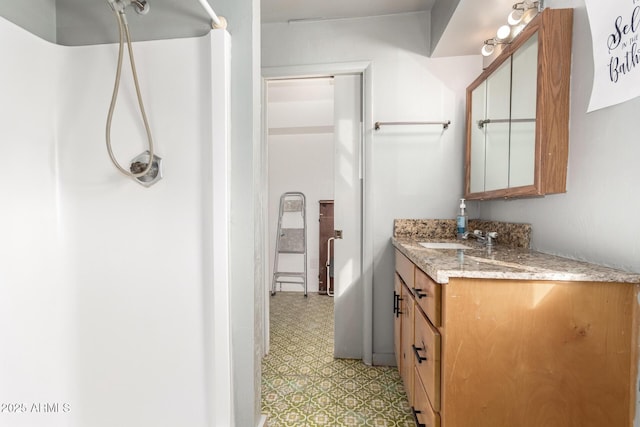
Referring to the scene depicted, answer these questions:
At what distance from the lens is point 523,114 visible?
131 centimetres

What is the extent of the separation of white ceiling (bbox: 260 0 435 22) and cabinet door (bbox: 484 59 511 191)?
748mm

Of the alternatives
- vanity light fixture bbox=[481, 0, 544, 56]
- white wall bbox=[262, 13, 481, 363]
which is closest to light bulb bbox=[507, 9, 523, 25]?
vanity light fixture bbox=[481, 0, 544, 56]

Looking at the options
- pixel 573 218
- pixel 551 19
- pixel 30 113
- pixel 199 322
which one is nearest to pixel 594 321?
pixel 573 218

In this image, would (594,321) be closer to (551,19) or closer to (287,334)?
(551,19)

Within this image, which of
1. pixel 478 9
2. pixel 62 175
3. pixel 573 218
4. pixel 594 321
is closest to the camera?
pixel 594 321

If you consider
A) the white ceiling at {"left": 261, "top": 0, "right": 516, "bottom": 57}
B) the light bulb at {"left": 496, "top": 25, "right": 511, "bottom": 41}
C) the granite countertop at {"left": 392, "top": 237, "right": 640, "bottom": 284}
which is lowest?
the granite countertop at {"left": 392, "top": 237, "right": 640, "bottom": 284}

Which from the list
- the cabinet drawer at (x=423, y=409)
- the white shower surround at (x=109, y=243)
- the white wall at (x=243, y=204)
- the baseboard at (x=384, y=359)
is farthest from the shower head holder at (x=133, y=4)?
the baseboard at (x=384, y=359)

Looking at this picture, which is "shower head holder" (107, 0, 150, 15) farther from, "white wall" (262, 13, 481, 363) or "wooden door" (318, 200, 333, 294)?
"wooden door" (318, 200, 333, 294)

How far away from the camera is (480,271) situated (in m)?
0.88

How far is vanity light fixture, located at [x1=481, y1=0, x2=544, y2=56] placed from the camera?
4.19 feet

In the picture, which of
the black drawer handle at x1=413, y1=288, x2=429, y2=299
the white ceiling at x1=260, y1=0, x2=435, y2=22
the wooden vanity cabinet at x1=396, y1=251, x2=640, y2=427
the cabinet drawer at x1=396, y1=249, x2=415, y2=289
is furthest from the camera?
the white ceiling at x1=260, y1=0, x2=435, y2=22

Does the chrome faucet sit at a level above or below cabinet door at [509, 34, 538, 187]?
below

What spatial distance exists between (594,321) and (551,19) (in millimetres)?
1134

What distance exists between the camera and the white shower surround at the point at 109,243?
45.1 inches
